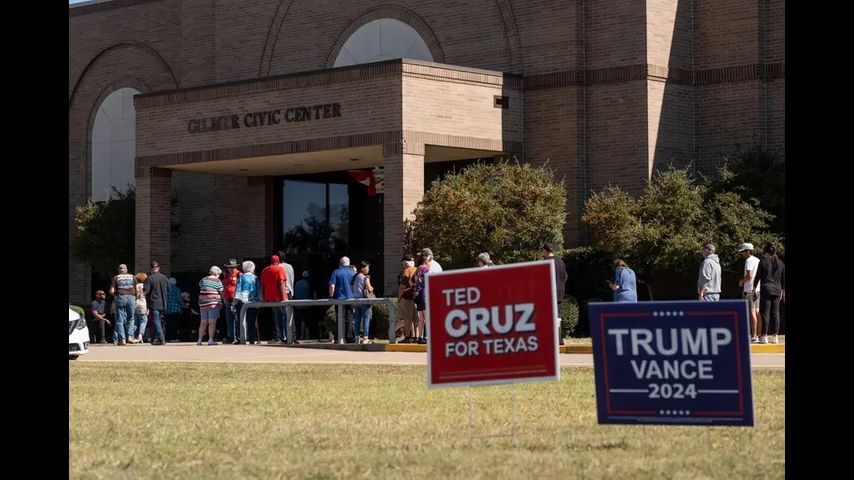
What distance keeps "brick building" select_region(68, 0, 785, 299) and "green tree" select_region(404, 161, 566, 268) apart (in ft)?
3.48

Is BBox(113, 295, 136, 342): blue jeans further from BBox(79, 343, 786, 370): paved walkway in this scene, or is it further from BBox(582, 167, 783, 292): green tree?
BBox(582, 167, 783, 292): green tree

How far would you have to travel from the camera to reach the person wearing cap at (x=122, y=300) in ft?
109

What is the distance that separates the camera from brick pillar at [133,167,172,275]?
39625mm

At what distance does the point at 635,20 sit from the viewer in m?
35.6

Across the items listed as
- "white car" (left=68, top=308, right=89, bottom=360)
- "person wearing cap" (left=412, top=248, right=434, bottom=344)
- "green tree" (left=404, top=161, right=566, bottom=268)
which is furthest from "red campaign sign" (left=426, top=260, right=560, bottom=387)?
"green tree" (left=404, top=161, right=566, bottom=268)

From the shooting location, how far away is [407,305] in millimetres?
28578

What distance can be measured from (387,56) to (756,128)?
963 cm

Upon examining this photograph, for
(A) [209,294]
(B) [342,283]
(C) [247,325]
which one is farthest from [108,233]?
(B) [342,283]

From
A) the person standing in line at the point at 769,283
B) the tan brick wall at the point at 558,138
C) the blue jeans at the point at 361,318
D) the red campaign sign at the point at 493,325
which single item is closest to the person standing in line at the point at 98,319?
the blue jeans at the point at 361,318

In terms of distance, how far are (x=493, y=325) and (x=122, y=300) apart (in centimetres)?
2287

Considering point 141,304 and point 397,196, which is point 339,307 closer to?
point 397,196

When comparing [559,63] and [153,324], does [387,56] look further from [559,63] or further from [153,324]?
[153,324]
